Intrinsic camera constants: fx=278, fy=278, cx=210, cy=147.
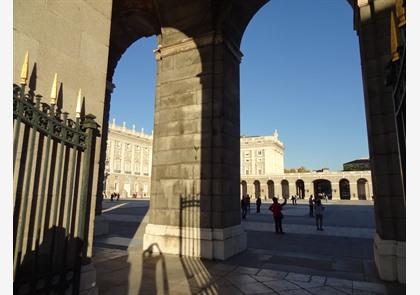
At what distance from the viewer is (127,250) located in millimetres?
8758

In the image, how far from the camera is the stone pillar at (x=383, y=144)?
5.86 metres

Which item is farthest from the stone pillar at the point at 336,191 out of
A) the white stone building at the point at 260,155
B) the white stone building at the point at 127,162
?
the white stone building at the point at 127,162

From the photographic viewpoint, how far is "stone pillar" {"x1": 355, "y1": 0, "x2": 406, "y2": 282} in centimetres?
586

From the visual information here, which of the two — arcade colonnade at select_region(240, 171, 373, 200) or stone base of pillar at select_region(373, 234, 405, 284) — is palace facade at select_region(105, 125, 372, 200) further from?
stone base of pillar at select_region(373, 234, 405, 284)

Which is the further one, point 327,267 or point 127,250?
point 127,250

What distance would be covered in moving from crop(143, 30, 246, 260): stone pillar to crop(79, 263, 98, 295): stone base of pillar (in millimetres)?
4567

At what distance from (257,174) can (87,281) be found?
74.6 metres

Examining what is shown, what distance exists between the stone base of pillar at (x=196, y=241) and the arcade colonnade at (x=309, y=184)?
51761 millimetres

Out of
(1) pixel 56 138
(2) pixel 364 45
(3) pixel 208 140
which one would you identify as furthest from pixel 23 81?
(2) pixel 364 45

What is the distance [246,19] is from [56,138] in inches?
346

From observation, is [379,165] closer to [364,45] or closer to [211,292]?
[364,45]

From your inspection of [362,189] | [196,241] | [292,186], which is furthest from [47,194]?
[362,189]

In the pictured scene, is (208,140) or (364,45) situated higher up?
(364,45)

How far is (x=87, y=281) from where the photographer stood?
348 cm
